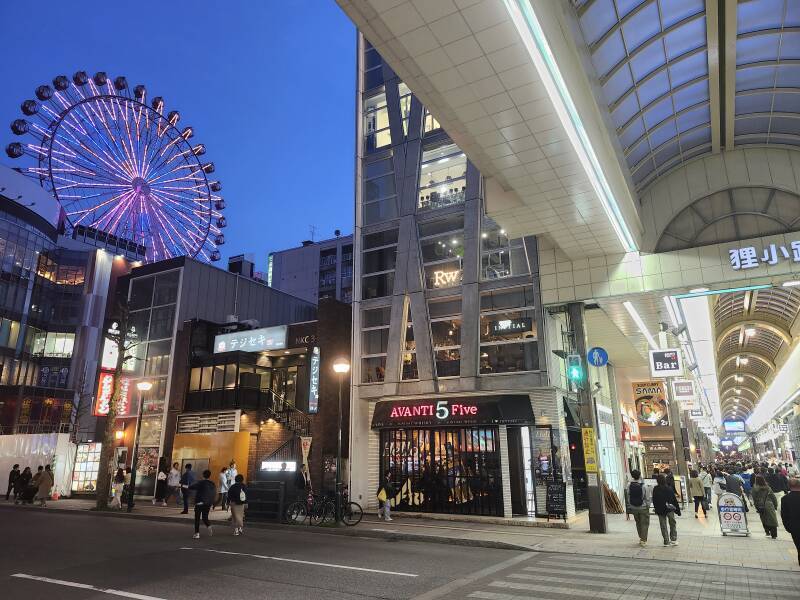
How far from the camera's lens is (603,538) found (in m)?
13.9

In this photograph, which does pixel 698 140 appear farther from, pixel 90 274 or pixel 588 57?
pixel 90 274

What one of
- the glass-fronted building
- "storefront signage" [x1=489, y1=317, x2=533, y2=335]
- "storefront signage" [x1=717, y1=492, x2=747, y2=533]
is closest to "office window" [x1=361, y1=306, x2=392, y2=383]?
the glass-fronted building

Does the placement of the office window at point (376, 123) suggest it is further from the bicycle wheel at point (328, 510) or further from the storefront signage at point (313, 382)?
the bicycle wheel at point (328, 510)

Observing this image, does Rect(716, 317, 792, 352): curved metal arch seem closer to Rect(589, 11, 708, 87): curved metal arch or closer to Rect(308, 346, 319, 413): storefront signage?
Rect(589, 11, 708, 87): curved metal arch

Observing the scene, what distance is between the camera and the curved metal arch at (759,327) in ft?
89.7

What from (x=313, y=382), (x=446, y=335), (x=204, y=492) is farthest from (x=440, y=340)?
(x=204, y=492)

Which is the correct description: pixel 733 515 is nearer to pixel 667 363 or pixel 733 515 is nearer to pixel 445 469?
pixel 667 363

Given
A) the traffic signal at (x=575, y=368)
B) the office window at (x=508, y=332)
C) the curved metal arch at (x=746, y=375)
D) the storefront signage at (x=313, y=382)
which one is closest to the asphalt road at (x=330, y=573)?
the traffic signal at (x=575, y=368)

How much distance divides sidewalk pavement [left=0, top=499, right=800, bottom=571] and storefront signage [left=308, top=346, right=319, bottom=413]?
4998mm

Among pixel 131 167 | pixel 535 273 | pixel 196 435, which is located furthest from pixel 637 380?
pixel 131 167

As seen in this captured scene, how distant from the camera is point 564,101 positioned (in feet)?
29.8

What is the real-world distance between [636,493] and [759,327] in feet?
73.8

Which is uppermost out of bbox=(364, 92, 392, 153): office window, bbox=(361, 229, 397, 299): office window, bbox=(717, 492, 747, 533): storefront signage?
bbox=(364, 92, 392, 153): office window

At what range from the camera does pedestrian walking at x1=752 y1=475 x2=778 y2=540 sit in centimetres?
1296
